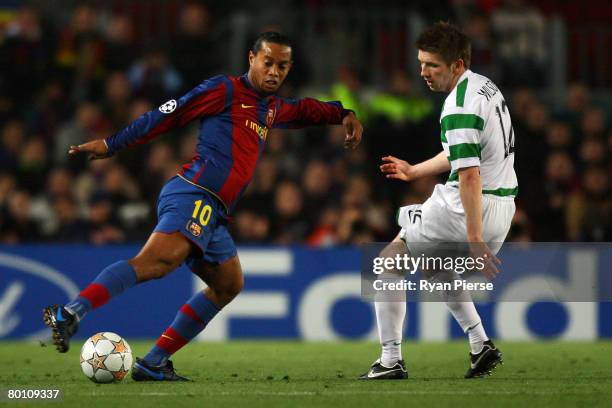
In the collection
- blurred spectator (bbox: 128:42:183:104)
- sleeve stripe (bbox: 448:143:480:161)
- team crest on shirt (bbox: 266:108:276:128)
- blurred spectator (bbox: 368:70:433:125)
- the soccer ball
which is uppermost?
blurred spectator (bbox: 128:42:183:104)

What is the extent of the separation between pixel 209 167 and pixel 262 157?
5.64 meters

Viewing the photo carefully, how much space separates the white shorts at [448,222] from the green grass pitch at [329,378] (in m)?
0.88

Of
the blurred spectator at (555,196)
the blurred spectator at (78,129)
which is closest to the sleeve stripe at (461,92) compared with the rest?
the blurred spectator at (555,196)

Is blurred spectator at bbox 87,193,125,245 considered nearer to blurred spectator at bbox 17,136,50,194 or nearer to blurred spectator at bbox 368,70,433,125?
blurred spectator at bbox 17,136,50,194

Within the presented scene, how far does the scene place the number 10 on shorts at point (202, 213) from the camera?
7.29 meters

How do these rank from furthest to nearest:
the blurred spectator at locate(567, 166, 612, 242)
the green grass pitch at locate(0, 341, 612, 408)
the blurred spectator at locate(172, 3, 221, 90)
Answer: the blurred spectator at locate(172, 3, 221, 90) < the blurred spectator at locate(567, 166, 612, 242) < the green grass pitch at locate(0, 341, 612, 408)

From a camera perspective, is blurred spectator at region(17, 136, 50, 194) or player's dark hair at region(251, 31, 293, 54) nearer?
player's dark hair at region(251, 31, 293, 54)

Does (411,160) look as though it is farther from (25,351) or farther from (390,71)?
(25,351)

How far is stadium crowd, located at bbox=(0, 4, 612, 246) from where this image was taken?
12.5m

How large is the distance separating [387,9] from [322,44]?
1.04 metres

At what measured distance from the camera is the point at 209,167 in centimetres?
746

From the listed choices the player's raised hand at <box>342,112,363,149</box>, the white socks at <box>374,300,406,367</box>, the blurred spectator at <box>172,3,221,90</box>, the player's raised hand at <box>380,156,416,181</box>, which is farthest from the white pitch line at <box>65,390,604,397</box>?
the blurred spectator at <box>172,3,221,90</box>

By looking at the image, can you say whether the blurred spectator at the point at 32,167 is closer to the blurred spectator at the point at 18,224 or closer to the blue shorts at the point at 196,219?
the blurred spectator at the point at 18,224

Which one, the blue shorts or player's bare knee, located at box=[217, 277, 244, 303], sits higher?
the blue shorts
